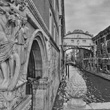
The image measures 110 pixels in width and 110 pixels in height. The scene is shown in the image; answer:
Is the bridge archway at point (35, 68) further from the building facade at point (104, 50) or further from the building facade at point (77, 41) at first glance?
the building facade at point (77, 41)

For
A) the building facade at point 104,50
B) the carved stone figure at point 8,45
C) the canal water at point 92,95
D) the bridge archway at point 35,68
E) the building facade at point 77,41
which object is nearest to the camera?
the carved stone figure at point 8,45

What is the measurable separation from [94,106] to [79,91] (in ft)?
2.83

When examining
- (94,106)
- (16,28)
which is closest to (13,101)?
(16,28)

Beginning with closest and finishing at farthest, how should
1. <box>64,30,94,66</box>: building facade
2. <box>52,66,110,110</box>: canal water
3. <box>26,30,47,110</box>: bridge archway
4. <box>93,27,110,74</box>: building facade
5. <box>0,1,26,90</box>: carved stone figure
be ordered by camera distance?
<box>0,1,26,90</box>: carved stone figure
<box>26,30,47,110</box>: bridge archway
<box>52,66,110,110</box>: canal water
<box>93,27,110,74</box>: building facade
<box>64,30,94,66</box>: building facade

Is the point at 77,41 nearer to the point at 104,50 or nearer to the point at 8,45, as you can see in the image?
the point at 104,50

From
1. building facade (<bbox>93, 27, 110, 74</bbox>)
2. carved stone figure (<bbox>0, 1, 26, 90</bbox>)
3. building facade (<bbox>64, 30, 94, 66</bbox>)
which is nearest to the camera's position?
carved stone figure (<bbox>0, 1, 26, 90</bbox>)

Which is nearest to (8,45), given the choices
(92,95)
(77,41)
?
(92,95)

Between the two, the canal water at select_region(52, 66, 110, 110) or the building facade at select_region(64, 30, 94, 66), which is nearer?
the canal water at select_region(52, 66, 110, 110)

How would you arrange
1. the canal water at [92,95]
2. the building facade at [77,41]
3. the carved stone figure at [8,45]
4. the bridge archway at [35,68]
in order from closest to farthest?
the carved stone figure at [8,45] < the bridge archway at [35,68] < the canal water at [92,95] < the building facade at [77,41]

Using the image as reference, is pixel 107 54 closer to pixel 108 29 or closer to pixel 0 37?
pixel 108 29

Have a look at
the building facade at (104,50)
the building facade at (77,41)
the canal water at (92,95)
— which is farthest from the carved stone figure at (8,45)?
the building facade at (77,41)

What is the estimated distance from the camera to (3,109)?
1.73m

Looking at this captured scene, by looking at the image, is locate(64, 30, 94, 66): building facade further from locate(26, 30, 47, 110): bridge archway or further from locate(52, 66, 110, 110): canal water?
locate(26, 30, 47, 110): bridge archway

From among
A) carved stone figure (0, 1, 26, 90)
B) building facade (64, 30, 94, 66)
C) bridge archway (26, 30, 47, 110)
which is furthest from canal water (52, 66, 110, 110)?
building facade (64, 30, 94, 66)
